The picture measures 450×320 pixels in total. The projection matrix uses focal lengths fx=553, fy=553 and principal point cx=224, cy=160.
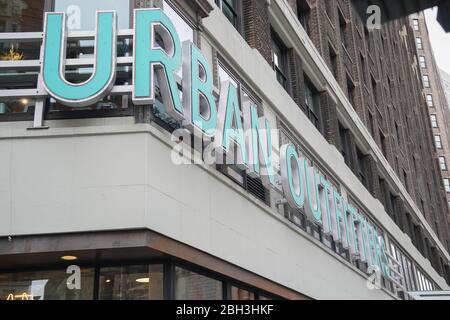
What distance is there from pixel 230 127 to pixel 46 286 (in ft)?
14.4

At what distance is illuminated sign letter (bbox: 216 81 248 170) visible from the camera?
402 inches

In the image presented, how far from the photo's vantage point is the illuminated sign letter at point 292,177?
1241 centimetres

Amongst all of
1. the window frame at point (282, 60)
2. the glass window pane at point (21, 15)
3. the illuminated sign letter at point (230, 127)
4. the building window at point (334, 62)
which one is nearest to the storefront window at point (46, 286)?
the illuminated sign letter at point (230, 127)

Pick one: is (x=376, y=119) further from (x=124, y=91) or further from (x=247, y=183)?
(x=124, y=91)

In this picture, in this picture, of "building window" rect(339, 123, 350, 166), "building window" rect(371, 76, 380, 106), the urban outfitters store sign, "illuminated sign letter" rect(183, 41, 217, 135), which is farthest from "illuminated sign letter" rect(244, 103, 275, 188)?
"building window" rect(371, 76, 380, 106)

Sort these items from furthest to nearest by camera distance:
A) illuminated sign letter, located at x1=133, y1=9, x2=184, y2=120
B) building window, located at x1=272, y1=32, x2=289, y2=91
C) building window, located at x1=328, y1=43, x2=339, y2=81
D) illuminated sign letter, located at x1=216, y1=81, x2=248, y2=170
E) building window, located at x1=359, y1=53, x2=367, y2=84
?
building window, located at x1=359, y1=53, x2=367, y2=84, building window, located at x1=328, y1=43, x2=339, y2=81, building window, located at x1=272, y1=32, x2=289, y2=91, illuminated sign letter, located at x1=216, y1=81, x2=248, y2=170, illuminated sign letter, located at x1=133, y1=9, x2=184, y2=120

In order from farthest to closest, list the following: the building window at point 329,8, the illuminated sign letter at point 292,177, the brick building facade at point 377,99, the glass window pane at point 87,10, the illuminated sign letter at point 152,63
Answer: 1. the building window at point 329,8
2. the brick building facade at point 377,99
3. the illuminated sign letter at point 292,177
4. the glass window pane at point 87,10
5. the illuminated sign letter at point 152,63

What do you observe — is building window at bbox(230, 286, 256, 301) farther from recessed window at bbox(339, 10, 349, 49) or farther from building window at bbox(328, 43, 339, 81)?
recessed window at bbox(339, 10, 349, 49)

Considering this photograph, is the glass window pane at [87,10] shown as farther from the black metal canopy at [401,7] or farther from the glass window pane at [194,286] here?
the black metal canopy at [401,7]

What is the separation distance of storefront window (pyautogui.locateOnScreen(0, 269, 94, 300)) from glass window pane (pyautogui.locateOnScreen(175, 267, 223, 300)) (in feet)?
4.29

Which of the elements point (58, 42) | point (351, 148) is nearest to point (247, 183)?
point (58, 42)

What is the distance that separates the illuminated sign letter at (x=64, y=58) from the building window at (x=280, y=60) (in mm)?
8614

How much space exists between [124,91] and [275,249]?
5.77 meters

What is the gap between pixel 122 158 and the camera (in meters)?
8.11
